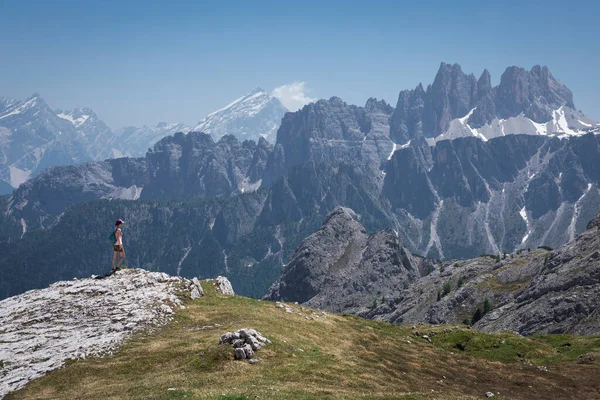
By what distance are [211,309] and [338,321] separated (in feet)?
61.0

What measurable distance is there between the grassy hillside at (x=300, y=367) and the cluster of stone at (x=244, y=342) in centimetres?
77

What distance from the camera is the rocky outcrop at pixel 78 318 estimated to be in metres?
41.4

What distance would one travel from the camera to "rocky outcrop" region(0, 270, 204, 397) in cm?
4144

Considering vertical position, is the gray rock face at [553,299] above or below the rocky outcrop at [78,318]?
below

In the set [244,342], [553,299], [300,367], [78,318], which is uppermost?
[244,342]

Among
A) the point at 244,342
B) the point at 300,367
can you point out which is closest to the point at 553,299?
the point at 300,367

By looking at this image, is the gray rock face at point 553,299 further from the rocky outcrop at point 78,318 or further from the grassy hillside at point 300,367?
the rocky outcrop at point 78,318

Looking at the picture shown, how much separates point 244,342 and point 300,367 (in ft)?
17.8

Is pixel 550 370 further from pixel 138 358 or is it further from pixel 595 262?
pixel 595 262

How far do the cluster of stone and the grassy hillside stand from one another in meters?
0.77

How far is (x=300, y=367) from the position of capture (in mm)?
38906

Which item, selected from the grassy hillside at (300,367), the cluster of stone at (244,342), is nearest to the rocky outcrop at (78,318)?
the grassy hillside at (300,367)

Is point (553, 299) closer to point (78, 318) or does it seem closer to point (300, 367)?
point (300, 367)

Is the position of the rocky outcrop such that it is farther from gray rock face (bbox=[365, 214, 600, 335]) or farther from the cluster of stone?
gray rock face (bbox=[365, 214, 600, 335])
